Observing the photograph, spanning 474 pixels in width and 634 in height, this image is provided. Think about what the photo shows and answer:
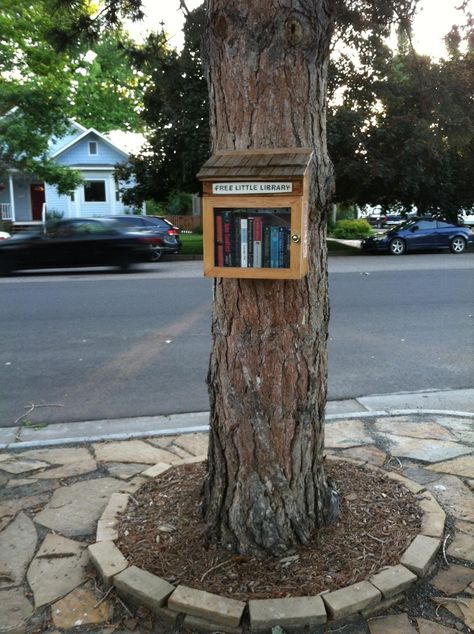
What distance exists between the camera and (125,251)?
50.6 feet

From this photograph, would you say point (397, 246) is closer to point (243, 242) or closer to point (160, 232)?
point (160, 232)

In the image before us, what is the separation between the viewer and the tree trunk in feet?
8.48

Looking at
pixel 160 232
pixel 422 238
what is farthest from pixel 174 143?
pixel 422 238

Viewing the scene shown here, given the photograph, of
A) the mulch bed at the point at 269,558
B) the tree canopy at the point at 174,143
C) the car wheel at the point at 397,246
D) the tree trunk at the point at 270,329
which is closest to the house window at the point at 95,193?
the tree canopy at the point at 174,143

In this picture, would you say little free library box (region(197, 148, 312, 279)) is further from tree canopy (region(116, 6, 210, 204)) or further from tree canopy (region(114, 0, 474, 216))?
tree canopy (region(114, 0, 474, 216))

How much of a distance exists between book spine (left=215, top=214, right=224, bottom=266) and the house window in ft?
114

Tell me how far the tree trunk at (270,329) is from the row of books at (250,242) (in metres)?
0.19

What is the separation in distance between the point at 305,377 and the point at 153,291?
30.6 feet

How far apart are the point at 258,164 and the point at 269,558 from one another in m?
1.79

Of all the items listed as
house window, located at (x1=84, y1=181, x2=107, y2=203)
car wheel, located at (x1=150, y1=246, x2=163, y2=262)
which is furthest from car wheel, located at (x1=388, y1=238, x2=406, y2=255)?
house window, located at (x1=84, y1=181, x2=107, y2=203)

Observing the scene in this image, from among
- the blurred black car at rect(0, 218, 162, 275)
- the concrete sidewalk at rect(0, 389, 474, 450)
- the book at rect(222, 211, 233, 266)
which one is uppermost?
the book at rect(222, 211, 233, 266)

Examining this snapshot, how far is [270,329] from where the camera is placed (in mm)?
2738

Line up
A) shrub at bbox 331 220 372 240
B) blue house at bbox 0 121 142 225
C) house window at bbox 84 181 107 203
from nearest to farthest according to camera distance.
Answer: shrub at bbox 331 220 372 240 → blue house at bbox 0 121 142 225 → house window at bbox 84 181 107 203

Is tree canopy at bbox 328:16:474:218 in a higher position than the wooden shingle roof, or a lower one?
higher
